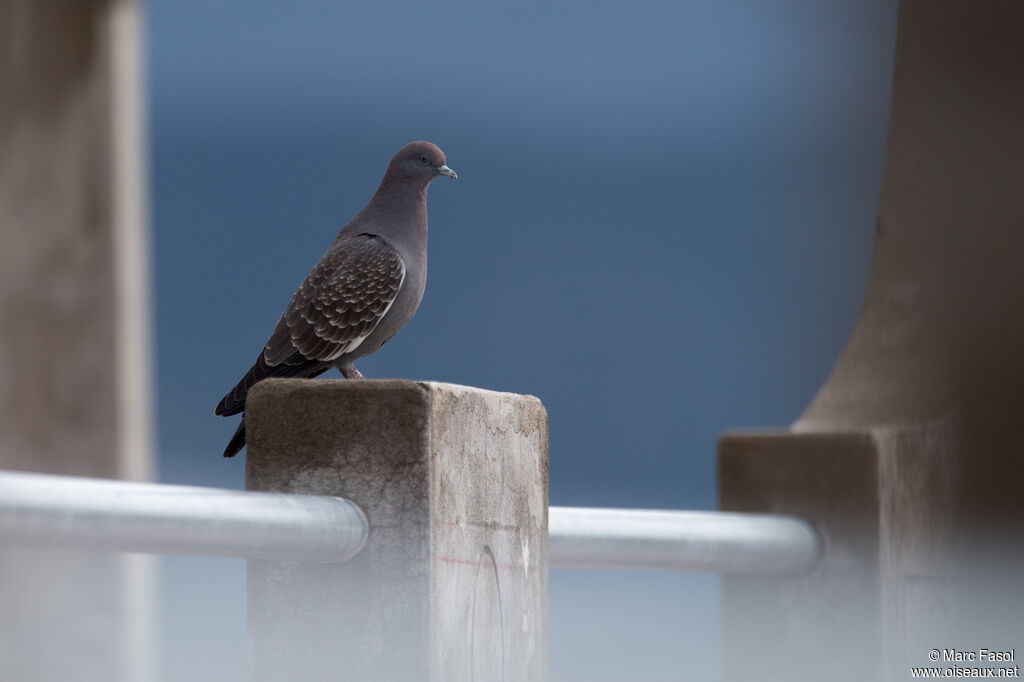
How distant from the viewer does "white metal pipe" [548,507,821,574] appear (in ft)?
11.4

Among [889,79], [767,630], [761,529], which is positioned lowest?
[767,630]

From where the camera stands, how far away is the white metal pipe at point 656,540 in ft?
11.4

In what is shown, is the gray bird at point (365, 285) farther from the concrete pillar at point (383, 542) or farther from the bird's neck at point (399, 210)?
the concrete pillar at point (383, 542)

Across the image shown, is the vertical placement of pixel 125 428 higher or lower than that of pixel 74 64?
lower

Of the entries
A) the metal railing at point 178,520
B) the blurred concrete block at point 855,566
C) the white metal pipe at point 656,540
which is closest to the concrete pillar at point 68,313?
the blurred concrete block at point 855,566

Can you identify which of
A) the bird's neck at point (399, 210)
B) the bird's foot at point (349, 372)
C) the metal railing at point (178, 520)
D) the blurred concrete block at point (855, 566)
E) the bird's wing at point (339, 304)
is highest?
the bird's neck at point (399, 210)

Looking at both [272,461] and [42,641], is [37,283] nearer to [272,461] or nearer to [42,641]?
[42,641]

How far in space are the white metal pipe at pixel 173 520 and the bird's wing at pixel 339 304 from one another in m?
1.07

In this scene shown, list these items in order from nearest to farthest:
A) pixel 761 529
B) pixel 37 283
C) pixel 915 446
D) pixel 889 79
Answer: pixel 761 529, pixel 915 446, pixel 889 79, pixel 37 283

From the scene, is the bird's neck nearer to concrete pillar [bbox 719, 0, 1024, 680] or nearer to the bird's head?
the bird's head

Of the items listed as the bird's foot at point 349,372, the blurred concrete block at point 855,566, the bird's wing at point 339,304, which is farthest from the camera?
the blurred concrete block at point 855,566

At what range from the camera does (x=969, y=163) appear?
490 centimetres

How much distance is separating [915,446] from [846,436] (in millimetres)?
244

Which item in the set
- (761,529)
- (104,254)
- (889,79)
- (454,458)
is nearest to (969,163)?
(889,79)
